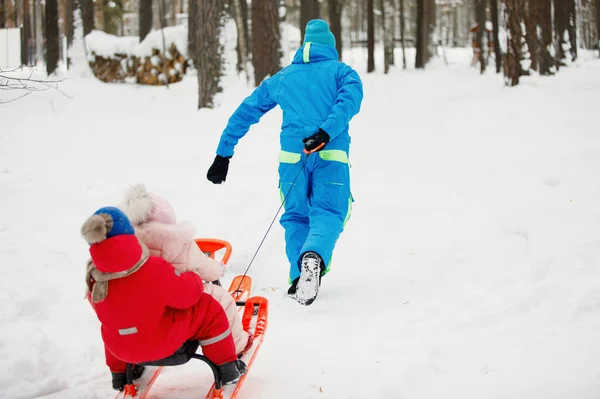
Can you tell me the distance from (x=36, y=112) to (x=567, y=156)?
31.8ft

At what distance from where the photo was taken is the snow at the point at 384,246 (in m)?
3.18

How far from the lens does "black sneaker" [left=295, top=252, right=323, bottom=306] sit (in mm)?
3910

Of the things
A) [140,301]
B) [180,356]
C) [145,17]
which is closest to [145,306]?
[140,301]

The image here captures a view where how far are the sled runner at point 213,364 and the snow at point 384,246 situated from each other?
167 millimetres

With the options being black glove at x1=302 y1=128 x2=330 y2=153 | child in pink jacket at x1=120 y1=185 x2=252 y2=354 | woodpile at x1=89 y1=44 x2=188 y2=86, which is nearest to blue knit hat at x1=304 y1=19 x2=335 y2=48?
black glove at x1=302 y1=128 x2=330 y2=153

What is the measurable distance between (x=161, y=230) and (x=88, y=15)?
1985 cm

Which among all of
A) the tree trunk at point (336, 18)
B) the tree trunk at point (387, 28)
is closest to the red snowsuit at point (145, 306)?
the tree trunk at point (336, 18)

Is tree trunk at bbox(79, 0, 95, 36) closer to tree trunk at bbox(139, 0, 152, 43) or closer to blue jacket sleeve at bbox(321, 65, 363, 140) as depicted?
tree trunk at bbox(139, 0, 152, 43)

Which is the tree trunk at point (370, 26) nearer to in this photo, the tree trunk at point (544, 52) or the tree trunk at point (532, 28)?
the tree trunk at point (544, 52)

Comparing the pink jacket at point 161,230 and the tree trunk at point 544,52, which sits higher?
the tree trunk at point 544,52

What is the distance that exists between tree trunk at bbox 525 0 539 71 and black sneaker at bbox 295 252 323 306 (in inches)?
328

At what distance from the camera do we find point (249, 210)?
671 centimetres

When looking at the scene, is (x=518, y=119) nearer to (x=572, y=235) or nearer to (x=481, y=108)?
(x=481, y=108)

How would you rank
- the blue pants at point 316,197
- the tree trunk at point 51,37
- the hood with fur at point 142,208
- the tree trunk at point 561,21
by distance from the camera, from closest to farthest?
the hood with fur at point 142,208
the blue pants at point 316,197
the tree trunk at point 561,21
the tree trunk at point 51,37
